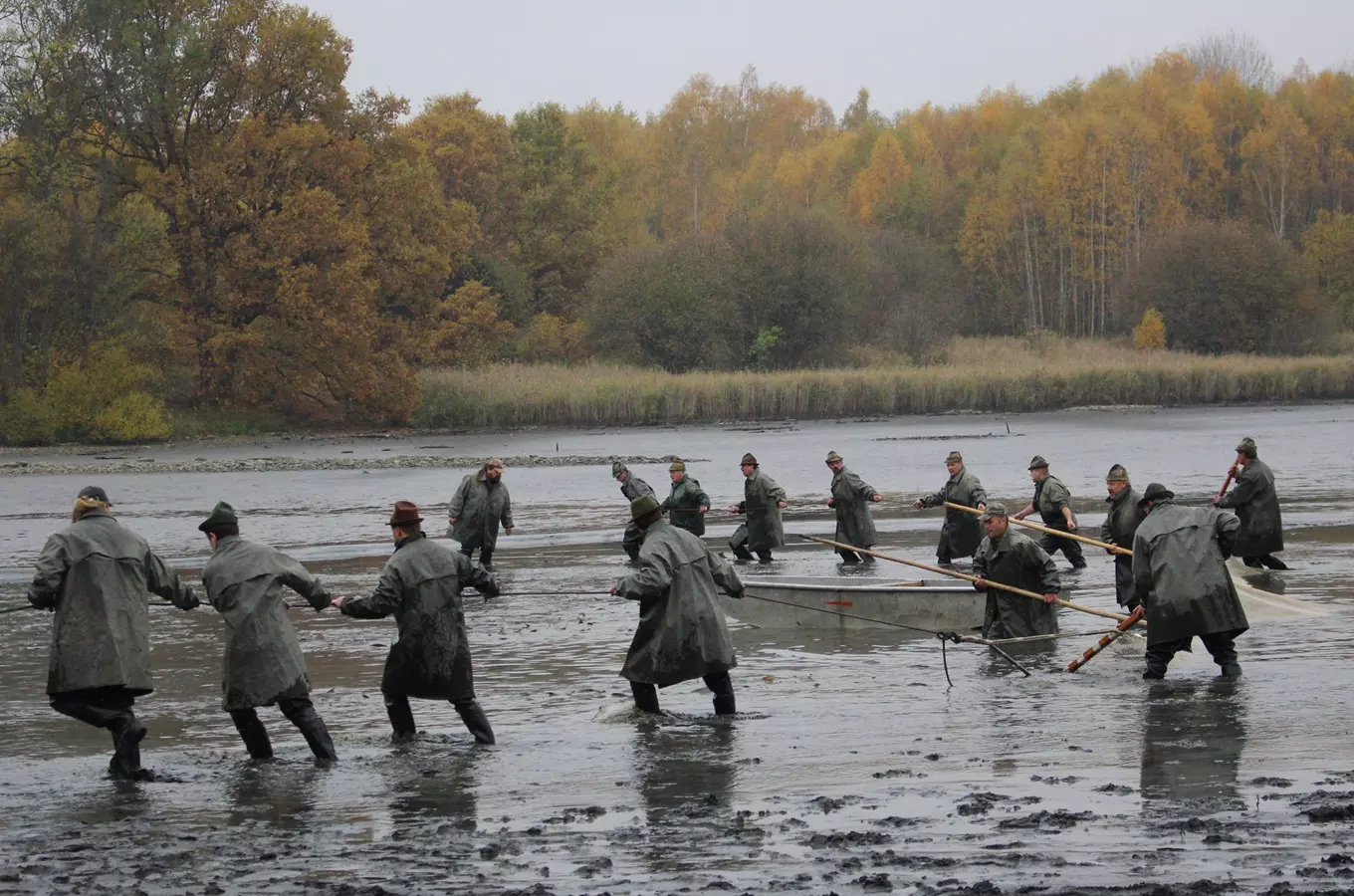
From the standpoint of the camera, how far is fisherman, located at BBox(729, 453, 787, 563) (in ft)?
64.5

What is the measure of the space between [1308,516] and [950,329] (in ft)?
178

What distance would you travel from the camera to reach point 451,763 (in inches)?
396

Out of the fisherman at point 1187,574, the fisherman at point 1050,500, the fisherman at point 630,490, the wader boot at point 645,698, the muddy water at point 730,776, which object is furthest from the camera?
the fisherman at point 630,490

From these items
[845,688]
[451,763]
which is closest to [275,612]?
[451,763]

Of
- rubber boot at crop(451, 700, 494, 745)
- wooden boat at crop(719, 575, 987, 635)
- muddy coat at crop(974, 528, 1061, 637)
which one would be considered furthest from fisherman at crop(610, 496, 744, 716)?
wooden boat at crop(719, 575, 987, 635)

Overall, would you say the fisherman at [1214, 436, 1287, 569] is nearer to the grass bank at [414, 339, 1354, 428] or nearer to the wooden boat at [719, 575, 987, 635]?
the wooden boat at [719, 575, 987, 635]

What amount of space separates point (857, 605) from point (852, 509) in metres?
4.51

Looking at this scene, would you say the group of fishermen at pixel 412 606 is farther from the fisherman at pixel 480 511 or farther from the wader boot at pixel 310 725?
the fisherman at pixel 480 511

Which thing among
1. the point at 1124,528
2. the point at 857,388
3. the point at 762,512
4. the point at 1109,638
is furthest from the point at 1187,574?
the point at 857,388

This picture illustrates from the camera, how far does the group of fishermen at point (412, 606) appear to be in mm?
9711

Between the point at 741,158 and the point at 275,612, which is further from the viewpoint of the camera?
the point at 741,158

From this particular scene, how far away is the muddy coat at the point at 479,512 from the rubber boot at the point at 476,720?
26.9ft

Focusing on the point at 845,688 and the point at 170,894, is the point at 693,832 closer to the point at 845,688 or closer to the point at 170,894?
the point at 170,894

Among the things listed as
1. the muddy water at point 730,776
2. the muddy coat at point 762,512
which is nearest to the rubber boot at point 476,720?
the muddy water at point 730,776
